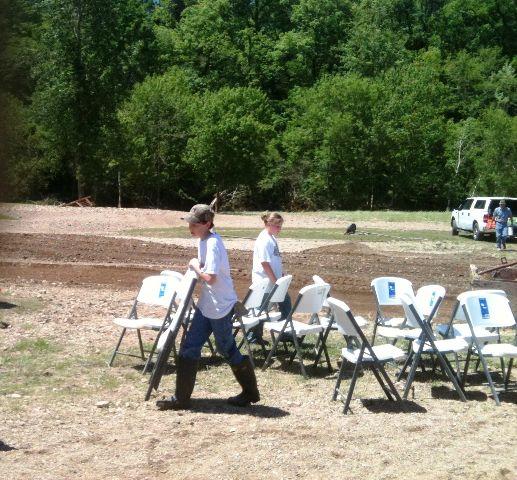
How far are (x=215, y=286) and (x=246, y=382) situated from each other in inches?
36.9

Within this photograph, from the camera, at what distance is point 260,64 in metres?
82.3

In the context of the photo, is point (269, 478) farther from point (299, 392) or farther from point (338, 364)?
point (338, 364)

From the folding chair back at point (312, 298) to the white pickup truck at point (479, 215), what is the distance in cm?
2258

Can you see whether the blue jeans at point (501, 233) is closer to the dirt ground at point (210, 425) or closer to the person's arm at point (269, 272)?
the dirt ground at point (210, 425)

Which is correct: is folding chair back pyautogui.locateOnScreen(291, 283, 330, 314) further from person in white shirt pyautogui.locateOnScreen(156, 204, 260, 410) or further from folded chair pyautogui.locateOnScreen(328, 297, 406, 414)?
person in white shirt pyautogui.locateOnScreen(156, 204, 260, 410)

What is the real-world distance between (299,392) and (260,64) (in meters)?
76.5

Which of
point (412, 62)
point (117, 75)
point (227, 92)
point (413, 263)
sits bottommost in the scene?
point (413, 263)

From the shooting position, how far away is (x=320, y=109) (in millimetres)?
67750

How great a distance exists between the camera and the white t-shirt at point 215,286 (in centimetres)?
732

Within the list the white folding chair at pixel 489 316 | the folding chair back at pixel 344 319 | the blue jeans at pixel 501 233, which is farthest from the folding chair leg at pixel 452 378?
the blue jeans at pixel 501 233

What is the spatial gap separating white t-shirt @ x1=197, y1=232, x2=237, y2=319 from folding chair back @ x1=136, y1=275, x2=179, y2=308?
192 cm

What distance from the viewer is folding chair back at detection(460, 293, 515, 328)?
27.2 feet

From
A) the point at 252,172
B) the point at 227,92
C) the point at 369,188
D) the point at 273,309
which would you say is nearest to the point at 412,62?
the point at 369,188

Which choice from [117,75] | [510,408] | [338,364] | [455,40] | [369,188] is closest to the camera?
[117,75]
